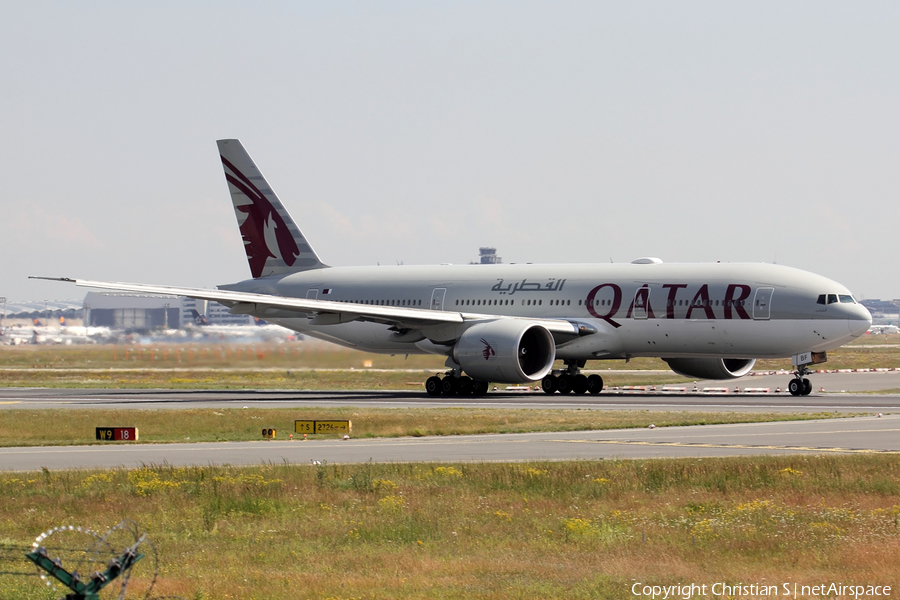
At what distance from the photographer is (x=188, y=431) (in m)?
32.4

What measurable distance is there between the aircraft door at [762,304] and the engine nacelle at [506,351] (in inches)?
297

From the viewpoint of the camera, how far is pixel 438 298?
Answer: 51531mm

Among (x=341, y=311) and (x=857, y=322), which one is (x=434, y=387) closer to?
(x=341, y=311)

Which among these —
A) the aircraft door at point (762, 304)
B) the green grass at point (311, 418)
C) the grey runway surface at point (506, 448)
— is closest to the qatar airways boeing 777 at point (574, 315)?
the aircraft door at point (762, 304)

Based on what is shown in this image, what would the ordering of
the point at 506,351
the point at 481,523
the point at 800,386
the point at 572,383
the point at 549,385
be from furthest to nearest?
the point at 549,385 → the point at 572,383 → the point at 800,386 → the point at 506,351 → the point at 481,523

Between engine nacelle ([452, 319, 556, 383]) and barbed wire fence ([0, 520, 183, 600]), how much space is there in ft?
93.2

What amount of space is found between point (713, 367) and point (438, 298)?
39.1 feet

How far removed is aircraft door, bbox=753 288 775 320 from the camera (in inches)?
1689

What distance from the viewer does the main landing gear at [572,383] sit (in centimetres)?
4795

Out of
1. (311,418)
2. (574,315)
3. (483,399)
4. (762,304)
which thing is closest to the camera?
(311,418)

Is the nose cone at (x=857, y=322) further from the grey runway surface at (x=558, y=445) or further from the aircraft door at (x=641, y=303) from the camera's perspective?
the aircraft door at (x=641, y=303)

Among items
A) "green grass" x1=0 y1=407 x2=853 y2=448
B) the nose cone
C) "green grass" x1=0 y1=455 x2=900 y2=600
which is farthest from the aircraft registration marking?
the nose cone

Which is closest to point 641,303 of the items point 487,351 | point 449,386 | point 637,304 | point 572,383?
point 637,304

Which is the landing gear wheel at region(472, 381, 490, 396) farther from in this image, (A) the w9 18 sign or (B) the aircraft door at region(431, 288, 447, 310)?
(A) the w9 18 sign
